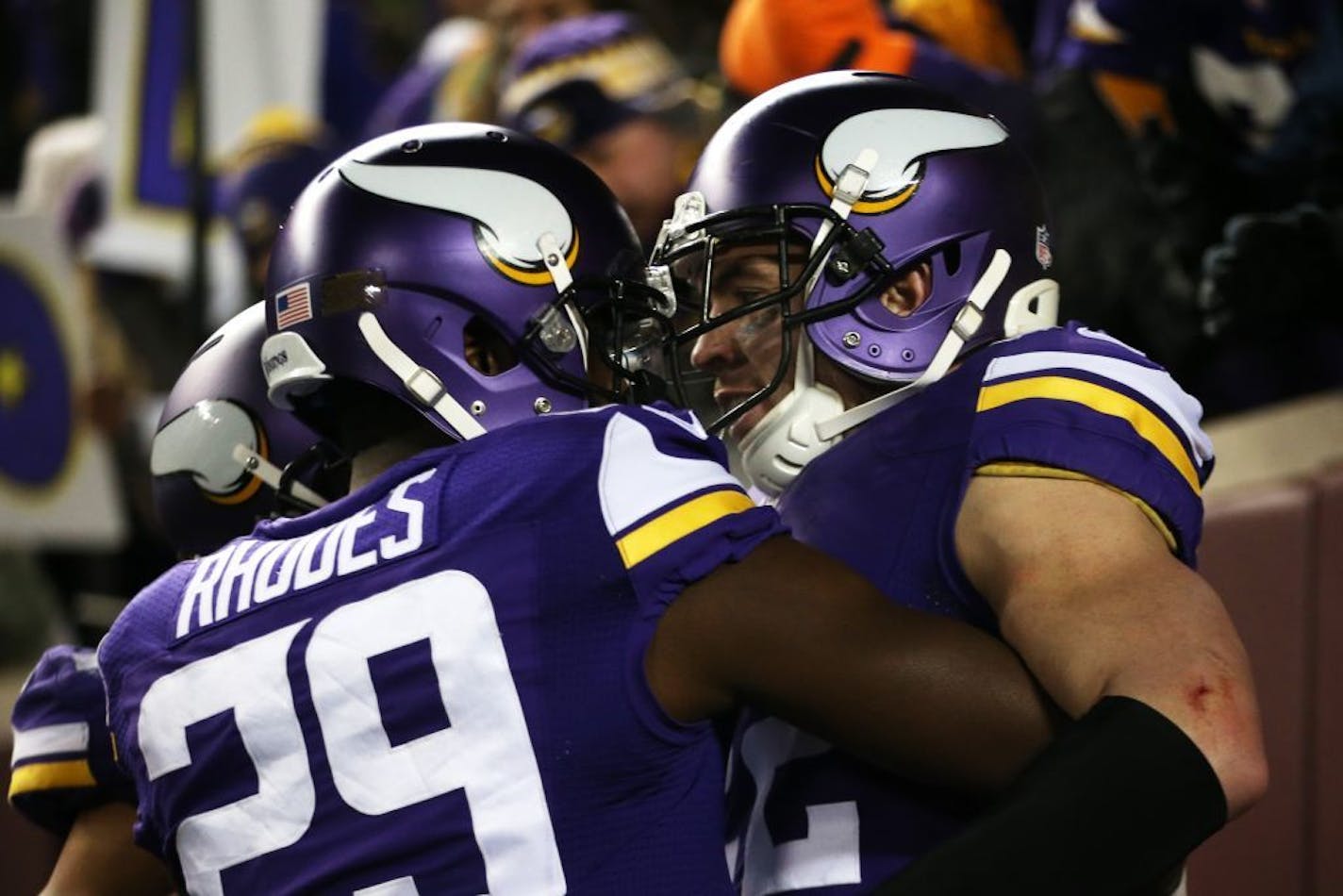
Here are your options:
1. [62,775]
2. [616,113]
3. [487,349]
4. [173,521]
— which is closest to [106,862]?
[62,775]

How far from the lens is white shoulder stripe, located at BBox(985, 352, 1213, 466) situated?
1832 mm

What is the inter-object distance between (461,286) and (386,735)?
504 millimetres

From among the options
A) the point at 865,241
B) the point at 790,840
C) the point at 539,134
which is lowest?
the point at 539,134

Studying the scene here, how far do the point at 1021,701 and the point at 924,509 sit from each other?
0.99ft

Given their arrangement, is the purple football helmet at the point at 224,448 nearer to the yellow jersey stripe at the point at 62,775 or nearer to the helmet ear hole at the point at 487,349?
the yellow jersey stripe at the point at 62,775

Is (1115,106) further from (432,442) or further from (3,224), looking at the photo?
(3,224)

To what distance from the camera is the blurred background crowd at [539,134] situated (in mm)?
3449

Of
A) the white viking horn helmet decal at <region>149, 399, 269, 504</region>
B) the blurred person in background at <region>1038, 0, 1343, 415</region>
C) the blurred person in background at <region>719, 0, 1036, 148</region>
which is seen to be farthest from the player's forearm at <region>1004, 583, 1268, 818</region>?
the blurred person in background at <region>719, 0, 1036, 148</region>

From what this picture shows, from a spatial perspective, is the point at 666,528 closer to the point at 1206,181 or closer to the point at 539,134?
the point at 1206,181

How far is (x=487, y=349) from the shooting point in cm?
200

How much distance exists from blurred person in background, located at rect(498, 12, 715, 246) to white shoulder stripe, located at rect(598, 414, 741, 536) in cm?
246

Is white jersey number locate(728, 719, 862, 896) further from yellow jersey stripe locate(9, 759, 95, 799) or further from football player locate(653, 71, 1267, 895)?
yellow jersey stripe locate(9, 759, 95, 799)

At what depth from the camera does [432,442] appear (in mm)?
1999

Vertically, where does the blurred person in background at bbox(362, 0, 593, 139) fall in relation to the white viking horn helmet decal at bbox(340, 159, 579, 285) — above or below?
below
